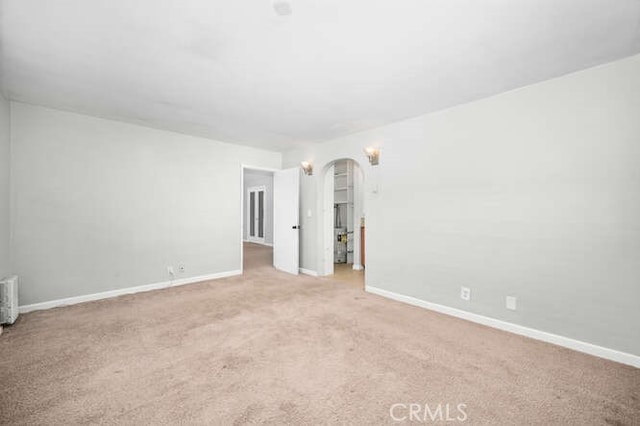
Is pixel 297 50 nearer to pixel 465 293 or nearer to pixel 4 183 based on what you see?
pixel 465 293

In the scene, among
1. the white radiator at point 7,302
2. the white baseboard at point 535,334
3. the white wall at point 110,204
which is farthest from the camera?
the white wall at point 110,204

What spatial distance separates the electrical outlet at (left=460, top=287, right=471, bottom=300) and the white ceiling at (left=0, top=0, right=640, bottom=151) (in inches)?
85.2

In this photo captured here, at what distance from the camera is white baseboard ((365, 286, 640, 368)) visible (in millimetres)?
2283

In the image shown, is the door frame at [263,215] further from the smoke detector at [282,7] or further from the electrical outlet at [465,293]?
the smoke detector at [282,7]

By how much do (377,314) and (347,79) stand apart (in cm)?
263

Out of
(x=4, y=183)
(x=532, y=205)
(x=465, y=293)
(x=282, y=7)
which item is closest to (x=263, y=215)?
(x=4, y=183)

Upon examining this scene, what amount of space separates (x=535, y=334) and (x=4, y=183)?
584cm

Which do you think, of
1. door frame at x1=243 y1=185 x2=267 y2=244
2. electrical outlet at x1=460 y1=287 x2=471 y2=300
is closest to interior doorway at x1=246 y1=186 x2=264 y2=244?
door frame at x1=243 y1=185 x2=267 y2=244

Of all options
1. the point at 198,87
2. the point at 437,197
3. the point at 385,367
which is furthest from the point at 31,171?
the point at 437,197

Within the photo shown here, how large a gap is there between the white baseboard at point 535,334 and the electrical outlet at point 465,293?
0.17 meters

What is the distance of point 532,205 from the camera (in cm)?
Answer: 273

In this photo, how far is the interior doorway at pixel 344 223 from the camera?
518 cm

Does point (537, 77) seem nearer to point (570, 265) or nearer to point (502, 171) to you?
point (502, 171)

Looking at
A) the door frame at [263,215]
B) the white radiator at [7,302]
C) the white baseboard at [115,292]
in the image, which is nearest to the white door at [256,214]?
the door frame at [263,215]
